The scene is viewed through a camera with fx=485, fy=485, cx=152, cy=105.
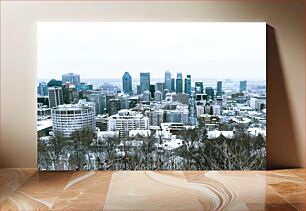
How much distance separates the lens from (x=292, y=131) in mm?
4590

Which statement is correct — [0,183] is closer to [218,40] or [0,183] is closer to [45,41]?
[45,41]

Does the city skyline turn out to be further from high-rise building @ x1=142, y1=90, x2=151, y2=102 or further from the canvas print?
high-rise building @ x1=142, y1=90, x2=151, y2=102

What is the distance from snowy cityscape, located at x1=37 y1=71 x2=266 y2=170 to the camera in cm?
448

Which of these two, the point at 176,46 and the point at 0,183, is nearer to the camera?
the point at 0,183

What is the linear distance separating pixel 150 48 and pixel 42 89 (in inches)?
41.9

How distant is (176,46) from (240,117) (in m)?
0.89

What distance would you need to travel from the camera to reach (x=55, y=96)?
176 inches

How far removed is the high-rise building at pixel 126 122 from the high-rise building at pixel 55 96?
496 mm

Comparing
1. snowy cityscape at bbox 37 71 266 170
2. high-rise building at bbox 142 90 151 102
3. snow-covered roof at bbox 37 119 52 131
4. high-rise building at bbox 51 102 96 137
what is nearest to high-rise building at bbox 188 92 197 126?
snowy cityscape at bbox 37 71 266 170

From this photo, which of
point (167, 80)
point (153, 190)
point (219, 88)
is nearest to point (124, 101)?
point (167, 80)

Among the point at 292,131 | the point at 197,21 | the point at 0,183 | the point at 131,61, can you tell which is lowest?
the point at 0,183

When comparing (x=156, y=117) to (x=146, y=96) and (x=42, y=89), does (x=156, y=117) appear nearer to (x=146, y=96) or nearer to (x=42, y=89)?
(x=146, y=96)

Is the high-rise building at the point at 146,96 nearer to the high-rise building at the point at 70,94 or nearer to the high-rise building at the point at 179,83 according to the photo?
the high-rise building at the point at 179,83

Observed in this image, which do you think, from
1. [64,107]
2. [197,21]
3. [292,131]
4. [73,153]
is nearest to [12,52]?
Result: [64,107]
